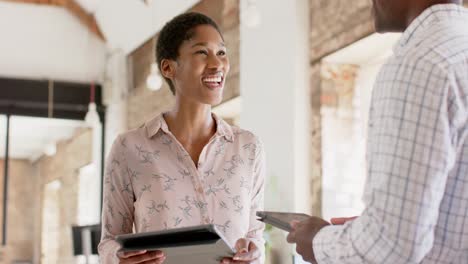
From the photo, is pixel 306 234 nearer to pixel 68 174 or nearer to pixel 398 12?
pixel 398 12

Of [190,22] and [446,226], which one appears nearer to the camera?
[446,226]

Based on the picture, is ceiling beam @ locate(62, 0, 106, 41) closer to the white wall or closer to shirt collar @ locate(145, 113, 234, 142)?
the white wall

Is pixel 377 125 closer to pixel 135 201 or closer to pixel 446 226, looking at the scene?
pixel 446 226

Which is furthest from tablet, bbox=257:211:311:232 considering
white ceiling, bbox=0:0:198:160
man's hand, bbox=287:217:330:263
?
white ceiling, bbox=0:0:198:160

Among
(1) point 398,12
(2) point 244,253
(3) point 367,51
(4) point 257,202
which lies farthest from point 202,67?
(3) point 367,51

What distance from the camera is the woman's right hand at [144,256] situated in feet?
5.74

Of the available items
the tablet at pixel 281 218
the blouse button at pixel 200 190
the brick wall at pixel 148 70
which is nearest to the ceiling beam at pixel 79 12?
the brick wall at pixel 148 70

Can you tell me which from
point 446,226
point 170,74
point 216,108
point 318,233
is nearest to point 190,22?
point 170,74

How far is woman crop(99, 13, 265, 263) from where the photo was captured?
6.45 feet

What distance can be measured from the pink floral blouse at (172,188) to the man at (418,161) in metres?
0.80

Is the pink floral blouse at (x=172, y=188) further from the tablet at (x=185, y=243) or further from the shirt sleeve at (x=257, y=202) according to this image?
the tablet at (x=185, y=243)

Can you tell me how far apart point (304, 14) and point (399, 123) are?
4917 millimetres

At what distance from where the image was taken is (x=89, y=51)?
33.3 feet

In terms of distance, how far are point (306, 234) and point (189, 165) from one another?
0.78 m
